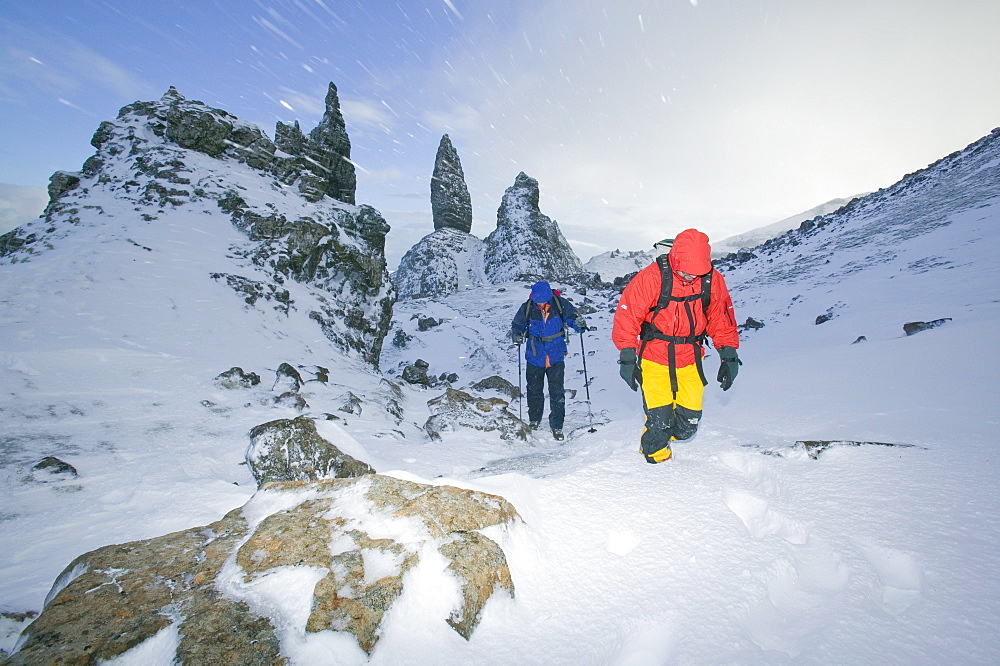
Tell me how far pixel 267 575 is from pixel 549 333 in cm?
505

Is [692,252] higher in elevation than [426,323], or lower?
lower

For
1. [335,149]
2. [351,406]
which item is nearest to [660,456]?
[351,406]

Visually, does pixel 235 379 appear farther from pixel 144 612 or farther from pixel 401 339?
pixel 401 339

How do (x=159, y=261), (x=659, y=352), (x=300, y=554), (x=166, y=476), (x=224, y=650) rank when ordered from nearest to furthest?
1. (x=224, y=650)
2. (x=300, y=554)
3. (x=166, y=476)
4. (x=659, y=352)
5. (x=159, y=261)

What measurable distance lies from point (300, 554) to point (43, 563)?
61.3 inches

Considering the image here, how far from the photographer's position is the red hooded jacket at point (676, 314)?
353cm

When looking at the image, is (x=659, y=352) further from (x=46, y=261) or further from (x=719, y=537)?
(x=46, y=261)

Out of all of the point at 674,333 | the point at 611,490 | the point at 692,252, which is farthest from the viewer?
the point at 674,333

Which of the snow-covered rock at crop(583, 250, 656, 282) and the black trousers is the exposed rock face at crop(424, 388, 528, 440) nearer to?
the black trousers

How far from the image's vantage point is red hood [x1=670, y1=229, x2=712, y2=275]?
132 inches

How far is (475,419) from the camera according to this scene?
6117mm

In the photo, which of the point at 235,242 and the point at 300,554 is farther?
the point at 235,242

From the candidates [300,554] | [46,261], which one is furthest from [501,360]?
[300,554]

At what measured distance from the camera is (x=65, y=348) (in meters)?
5.33
